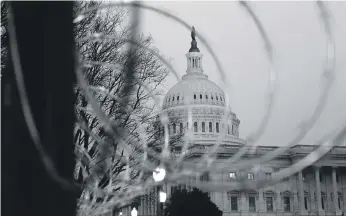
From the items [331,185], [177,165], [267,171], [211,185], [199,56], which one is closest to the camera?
[211,185]

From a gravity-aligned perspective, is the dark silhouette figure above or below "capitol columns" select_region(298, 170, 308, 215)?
below

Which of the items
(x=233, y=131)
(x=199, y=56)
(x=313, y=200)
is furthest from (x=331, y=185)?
(x=199, y=56)

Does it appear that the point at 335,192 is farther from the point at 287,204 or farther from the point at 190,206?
the point at 190,206

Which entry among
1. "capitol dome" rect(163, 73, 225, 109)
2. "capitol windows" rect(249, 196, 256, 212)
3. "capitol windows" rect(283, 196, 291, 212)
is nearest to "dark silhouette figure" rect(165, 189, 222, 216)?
"capitol dome" rect(163, 73, 225, 109)

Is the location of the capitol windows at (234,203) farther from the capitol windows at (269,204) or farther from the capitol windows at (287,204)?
the capitol windows at (287,204)

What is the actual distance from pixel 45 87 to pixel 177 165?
1397mm

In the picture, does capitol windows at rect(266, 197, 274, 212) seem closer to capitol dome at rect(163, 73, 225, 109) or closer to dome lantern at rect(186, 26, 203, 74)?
capitol dome at rect(163, 73, 225, 109)

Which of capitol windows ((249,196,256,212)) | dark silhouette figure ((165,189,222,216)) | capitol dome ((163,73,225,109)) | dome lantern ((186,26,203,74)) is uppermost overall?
dome lantern ((186,26,203,74))

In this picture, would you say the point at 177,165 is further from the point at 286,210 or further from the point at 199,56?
the point at 199,56

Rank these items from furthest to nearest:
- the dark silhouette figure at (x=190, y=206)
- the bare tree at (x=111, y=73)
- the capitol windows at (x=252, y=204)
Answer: the capitol windows at (x=252, y=204) → the dark silhouette figure at (x=190, y=206) → the bare tree at (x=111, y=73)

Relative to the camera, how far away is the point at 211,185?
405 cm

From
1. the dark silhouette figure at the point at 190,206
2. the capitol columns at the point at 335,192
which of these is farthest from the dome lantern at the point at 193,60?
the dark silhouette figure at the point at 190,206

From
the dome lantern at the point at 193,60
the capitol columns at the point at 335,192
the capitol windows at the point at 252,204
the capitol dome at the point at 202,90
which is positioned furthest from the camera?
the dome lantern at the point at 193,60

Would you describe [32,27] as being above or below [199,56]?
below
